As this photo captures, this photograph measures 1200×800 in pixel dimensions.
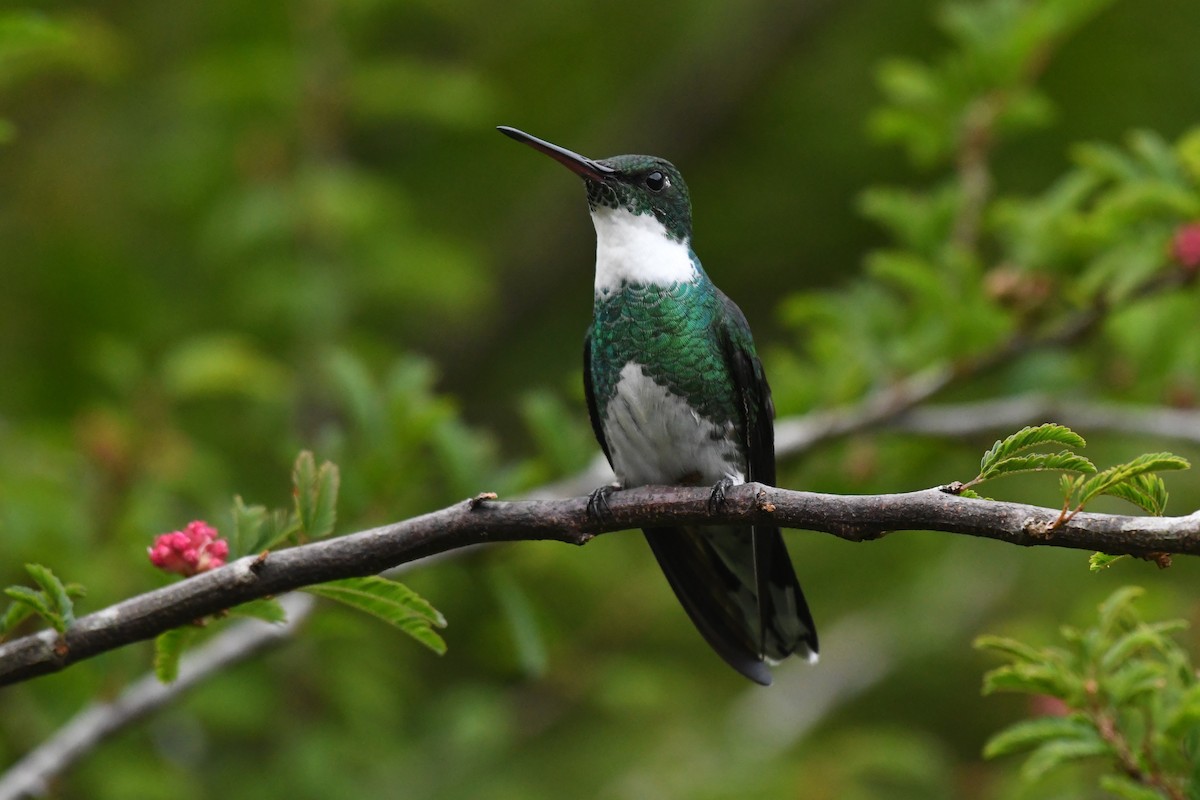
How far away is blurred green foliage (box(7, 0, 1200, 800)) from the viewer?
4445 millimetres

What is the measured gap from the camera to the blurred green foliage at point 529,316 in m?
4.45

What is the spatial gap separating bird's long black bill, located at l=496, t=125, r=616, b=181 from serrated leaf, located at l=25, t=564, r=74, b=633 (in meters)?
1.61

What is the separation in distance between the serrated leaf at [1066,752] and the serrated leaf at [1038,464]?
1061 millimetres

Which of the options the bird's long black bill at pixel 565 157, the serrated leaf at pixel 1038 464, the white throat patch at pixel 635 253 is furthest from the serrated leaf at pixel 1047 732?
the bird's long black bill at pixel 565 157

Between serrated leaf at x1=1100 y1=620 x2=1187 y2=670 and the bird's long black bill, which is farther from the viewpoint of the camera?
the bird's long black bill

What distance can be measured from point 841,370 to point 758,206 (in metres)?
3.02

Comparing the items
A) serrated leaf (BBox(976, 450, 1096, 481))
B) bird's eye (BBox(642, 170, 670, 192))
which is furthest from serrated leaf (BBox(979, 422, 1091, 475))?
bird's eye (BBox(642, 170, 670, 192))

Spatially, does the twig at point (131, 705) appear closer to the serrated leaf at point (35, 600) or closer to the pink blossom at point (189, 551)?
the pink blossom at point (189, 551)

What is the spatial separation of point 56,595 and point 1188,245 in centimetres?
349

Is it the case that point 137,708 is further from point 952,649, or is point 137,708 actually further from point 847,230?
point 847,230

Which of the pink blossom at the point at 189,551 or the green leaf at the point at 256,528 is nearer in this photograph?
the pink blossom at the point at 189,551

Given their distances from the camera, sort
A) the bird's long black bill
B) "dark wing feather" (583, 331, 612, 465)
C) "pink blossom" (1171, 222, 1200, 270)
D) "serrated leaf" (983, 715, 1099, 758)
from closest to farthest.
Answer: "serrated leaf" (983, 715, 1099, 758) → the bird's long black bill → "dark wing feather" (583, 331, 612, 465) → "pink blossom" (1171, 222, 1200, 270)

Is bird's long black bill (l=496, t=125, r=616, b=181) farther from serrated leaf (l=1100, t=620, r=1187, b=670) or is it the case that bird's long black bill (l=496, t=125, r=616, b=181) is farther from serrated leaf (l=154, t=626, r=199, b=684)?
serrated leaf (l=1100, t=620, r=1187, b=670)

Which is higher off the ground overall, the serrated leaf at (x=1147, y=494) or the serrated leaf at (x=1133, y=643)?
the serrated leaf at (x=1133, y=643)
